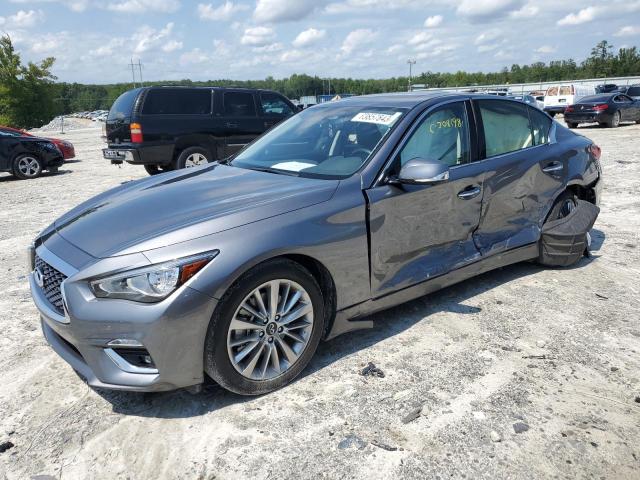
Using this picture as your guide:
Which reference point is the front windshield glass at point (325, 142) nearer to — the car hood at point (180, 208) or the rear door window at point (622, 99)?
the car hood at point (180, 208)

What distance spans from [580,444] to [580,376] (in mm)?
691

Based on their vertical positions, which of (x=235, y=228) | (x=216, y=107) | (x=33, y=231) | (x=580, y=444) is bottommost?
(x=580, y=444)

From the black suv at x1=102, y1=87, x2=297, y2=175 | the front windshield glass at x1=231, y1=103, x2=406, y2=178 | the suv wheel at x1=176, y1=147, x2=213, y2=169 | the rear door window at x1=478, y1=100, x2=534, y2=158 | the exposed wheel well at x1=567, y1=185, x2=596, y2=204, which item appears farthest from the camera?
the suv wheel at x1=176, y1=147, x2=213, y2=169

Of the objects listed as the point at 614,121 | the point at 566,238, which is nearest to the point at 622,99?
the point at 614,121

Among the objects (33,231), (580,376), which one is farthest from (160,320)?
(33,231)

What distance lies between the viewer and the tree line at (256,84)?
39.3 meters

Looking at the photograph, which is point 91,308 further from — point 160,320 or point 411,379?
point 411,379

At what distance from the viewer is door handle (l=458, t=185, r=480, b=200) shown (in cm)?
385

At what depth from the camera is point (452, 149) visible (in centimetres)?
391

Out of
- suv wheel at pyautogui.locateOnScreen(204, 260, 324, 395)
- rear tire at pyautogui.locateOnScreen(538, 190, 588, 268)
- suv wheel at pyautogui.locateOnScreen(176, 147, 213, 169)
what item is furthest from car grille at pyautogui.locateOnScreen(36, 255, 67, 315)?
suv wheel at pyautogui.locateOnScreen(176, 147, 213, 169)

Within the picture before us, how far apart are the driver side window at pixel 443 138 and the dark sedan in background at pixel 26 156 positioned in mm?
11992

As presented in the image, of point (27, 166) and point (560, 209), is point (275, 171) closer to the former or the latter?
point (560, 209)

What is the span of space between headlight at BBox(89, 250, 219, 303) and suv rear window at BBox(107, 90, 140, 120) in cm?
852

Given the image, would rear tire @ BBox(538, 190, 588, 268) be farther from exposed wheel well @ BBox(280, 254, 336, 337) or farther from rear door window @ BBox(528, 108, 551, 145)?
exposed wheel well @ BBox(280, 254, 336, 337)
